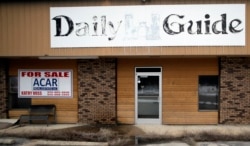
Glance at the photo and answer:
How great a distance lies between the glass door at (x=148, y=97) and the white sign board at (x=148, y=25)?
1952 millimetres

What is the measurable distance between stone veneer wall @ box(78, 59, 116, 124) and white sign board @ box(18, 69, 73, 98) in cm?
63

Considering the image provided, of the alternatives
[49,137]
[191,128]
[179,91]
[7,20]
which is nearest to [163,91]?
[179,91]

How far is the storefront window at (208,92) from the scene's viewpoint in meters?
14.9

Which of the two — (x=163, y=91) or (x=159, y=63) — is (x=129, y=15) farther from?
(x=163, y=91)

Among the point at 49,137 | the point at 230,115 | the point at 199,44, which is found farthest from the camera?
the point at 230,115

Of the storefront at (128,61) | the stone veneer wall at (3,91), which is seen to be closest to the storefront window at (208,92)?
the storefront at (128,61)

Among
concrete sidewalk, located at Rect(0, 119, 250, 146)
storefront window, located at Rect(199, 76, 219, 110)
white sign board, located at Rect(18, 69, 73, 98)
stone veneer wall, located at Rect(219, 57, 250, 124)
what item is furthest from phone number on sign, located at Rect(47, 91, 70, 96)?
stone veneer wall, located at Rect(219, 57, 250, 124)

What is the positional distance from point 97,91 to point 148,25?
364 cm

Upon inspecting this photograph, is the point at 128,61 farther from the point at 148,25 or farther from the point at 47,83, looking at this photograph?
the point at 47,83

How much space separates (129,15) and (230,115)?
6026 mm

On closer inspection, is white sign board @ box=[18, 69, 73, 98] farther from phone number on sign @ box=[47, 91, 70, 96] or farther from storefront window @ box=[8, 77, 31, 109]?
storefront window @ box=[8, 77, 31, 109]

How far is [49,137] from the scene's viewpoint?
1261 centimetres

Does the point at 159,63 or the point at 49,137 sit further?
the point at 159,63

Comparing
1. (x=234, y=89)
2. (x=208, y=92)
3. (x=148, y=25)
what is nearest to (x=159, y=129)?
(x=208, y=92)
